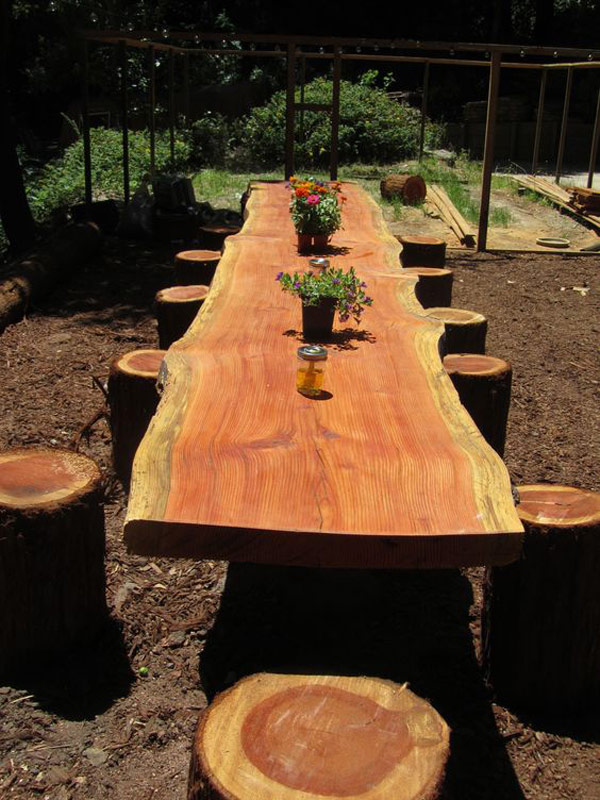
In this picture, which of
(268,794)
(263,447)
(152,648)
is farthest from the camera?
(152,648)

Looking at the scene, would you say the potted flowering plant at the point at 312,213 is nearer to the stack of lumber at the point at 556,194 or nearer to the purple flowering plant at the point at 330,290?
the purple flowering plant at the point at 330,290

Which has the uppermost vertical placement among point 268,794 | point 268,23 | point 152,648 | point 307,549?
point 268,23

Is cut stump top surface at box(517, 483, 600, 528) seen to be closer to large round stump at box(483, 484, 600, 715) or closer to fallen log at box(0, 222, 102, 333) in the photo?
large round stump at box(483, 484, 600, 715)

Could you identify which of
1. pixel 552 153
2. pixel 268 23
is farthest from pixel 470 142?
pixel 268 23

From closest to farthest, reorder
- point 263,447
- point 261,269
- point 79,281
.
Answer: point 263,447
point 261,269
point 79,281

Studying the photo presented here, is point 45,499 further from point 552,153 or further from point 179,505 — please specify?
point 552,153

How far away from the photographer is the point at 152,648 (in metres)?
3.13

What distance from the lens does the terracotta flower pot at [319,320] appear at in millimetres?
3572

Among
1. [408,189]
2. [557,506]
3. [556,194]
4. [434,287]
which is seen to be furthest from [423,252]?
[556,194]

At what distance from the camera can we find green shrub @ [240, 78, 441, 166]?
1738 centimetres

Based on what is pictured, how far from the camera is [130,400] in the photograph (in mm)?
4023

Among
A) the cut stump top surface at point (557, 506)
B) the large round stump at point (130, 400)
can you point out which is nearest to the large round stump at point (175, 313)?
the large round stump at point (130, 400)

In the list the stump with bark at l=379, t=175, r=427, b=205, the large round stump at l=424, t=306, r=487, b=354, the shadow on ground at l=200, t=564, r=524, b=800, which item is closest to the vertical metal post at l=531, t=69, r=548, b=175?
the stump with bark at l=379, t=175, r=427, b=205

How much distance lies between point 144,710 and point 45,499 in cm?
72
